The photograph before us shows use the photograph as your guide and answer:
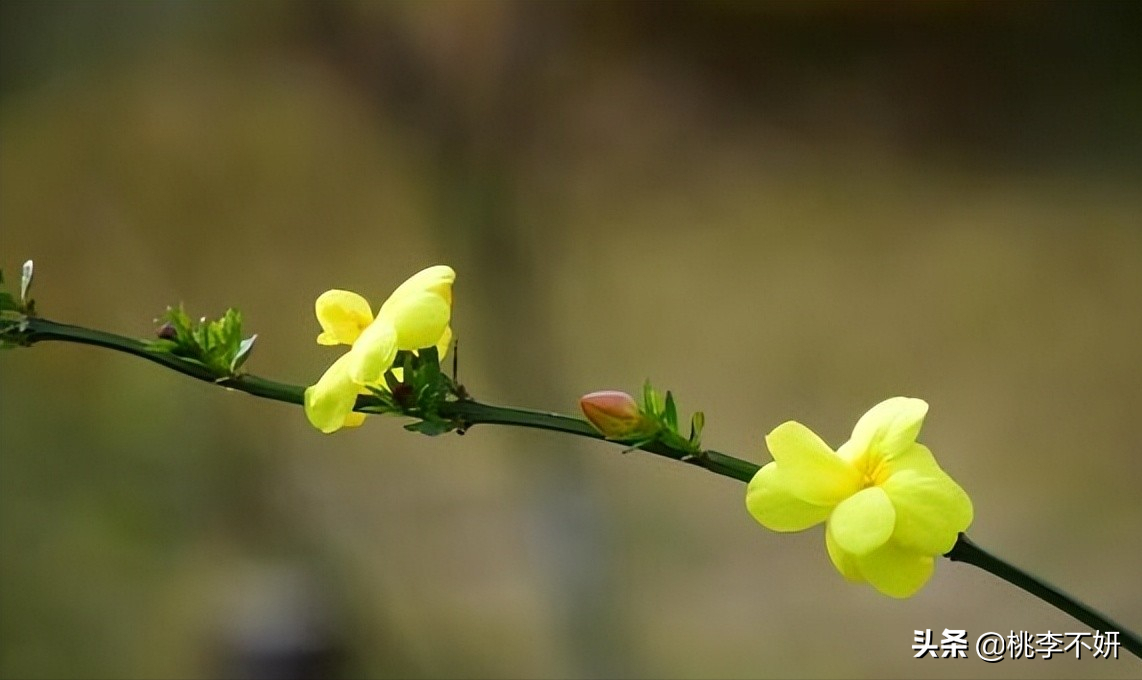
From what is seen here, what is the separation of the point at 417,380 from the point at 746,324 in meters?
1.20

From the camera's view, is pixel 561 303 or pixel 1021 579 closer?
pixel 1021 579

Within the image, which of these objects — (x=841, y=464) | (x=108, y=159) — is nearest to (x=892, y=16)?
(x=108, y=159)

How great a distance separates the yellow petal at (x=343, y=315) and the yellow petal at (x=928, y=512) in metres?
0.12

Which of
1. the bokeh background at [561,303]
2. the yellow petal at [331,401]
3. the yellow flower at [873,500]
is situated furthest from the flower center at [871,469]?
the bokeh background at [561,303]

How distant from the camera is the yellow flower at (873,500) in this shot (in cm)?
19

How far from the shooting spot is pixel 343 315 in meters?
0.23

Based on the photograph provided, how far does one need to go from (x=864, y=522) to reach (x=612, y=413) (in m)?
0.05

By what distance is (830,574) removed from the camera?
1128 mm

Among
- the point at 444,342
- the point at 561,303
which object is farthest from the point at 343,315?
the point at 561,303

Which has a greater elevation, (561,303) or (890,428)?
(561,303)

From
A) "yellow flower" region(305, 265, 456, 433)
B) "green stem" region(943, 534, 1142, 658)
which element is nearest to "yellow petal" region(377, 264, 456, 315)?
"yellow flower" region(305, 265, 456, 433)

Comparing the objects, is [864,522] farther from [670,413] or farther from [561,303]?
[561,303]

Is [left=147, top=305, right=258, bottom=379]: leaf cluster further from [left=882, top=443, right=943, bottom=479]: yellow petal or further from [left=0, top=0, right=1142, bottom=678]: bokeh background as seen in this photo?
[left=0, top=0, right=1142, bottom=678]: bokeh background

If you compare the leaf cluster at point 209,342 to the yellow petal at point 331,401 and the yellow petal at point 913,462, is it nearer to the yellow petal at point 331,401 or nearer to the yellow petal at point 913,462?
the yellow petal at point 331,401
